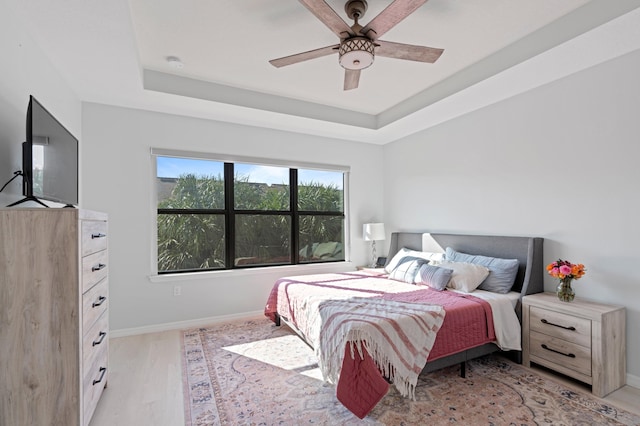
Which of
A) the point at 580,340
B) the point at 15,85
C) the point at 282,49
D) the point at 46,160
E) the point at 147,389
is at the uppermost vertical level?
the point at 282,49

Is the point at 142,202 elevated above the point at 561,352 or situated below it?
above

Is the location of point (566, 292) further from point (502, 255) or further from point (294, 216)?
point (294, 216)

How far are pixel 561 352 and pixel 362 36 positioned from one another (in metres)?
2.79

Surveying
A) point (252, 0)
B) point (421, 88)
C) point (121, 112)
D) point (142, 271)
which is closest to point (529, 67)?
point (421, 88)

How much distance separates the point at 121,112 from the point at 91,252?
7.45ft

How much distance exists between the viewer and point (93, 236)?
1.86 m

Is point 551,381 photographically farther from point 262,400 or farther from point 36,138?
point 36,138

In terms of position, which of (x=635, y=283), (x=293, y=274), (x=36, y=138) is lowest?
(x=293, y=274)

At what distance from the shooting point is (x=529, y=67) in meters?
2.64

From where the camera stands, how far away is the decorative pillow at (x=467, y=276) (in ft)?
9.68

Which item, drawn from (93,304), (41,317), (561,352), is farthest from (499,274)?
(41,317)

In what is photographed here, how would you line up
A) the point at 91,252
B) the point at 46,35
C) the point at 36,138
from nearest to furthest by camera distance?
the point at 36,138 < the point at 91,252 < the point at 46,35

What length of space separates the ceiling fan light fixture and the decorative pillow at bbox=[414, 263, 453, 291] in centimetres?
207

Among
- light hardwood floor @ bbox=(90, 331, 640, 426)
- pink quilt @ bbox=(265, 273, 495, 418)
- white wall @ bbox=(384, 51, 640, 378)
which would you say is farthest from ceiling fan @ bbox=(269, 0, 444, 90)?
light hardwood floor @ bbox=(90, 331, 640, 426)
